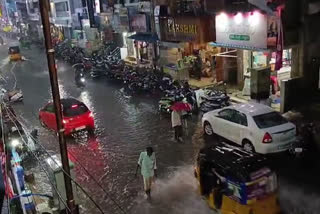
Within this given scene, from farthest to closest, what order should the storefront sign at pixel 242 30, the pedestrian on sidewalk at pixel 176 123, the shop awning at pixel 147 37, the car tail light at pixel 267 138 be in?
1. the shop awning at pixel 147 37
2. the storefront sign at pixel 242 30
3. the pedestrian on sidewalk at pixel 176 123
4. the car tail light at pixel 267 138

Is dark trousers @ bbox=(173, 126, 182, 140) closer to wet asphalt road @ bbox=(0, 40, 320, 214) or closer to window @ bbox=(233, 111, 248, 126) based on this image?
wet asphalt road @ bbox=(0, 40, 320, 214)

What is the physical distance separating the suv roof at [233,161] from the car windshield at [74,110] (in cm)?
868

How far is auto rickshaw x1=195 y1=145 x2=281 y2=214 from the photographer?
9.32 meters

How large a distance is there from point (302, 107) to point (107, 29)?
23.9 meters

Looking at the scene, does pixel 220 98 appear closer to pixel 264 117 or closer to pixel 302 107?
pixel 302 107

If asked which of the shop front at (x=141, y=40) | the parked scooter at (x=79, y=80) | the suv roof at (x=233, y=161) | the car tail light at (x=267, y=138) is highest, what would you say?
the shop front at (x=141, y=40)

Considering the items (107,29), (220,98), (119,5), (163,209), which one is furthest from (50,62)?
(107,29)

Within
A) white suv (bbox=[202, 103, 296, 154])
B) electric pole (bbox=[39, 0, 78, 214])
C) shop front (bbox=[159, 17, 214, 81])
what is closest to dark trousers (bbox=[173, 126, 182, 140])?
white suv (bbox=[202, 103, 296, 154])

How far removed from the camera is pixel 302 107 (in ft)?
61.1

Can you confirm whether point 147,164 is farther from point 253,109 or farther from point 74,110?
point 74,110

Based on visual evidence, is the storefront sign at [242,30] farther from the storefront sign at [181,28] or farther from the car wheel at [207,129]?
the car wheel at [207,129]

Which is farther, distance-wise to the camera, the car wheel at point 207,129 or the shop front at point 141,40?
the shop front at point 141,40

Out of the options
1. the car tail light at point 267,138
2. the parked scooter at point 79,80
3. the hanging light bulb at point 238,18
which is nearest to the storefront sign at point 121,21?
the parked scooter at point 79,80

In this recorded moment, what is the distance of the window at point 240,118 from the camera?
14064mm
